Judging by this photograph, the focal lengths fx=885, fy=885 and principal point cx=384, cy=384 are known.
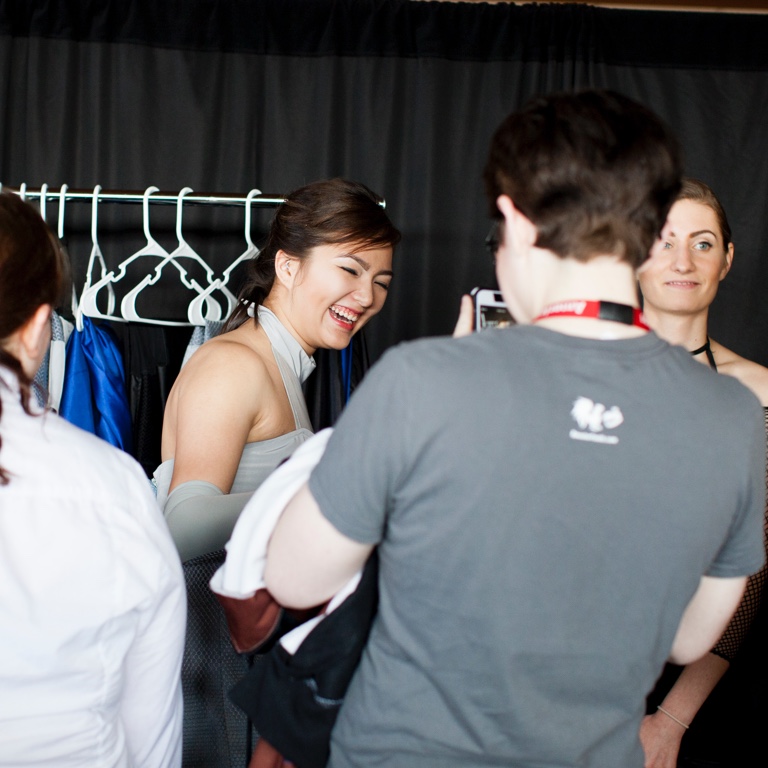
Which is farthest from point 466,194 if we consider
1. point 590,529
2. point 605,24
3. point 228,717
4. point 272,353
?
point 590,529

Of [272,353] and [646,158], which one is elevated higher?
[646,158]

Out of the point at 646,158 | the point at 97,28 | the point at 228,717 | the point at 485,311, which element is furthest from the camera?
the point at 97,28

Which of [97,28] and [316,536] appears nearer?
[316,536]

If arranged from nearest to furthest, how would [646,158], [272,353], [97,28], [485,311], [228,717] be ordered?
1. [646,158]
2. [228,717]
3. [485,311]
4. [272,353]
5. [97,28]

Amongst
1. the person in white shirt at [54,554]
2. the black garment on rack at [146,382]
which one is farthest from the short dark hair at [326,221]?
the person in white shirt at [54,554]

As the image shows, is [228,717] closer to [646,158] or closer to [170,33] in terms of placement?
[646,158]

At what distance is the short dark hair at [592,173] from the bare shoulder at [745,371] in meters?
1.23

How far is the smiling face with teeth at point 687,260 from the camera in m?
2.02

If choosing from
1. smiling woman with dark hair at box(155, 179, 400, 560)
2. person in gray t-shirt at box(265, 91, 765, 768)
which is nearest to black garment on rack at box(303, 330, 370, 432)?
smiling woman with dark hair at box(155, 179, 400, 560)

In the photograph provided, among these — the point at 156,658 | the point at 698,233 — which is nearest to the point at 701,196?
the point at 698,233

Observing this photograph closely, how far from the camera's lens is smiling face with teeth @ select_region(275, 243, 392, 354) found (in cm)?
220

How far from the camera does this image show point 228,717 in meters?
1.46

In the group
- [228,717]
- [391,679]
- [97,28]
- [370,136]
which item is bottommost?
[228,717]

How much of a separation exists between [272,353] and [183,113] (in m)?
1.30
